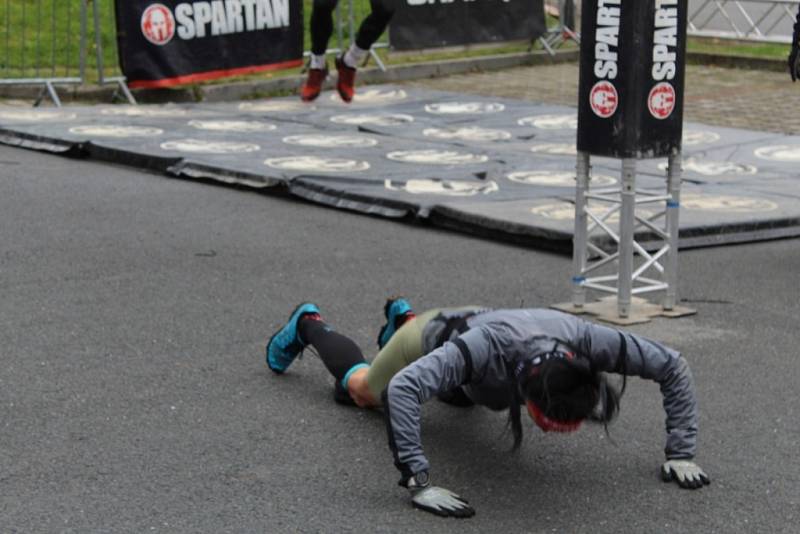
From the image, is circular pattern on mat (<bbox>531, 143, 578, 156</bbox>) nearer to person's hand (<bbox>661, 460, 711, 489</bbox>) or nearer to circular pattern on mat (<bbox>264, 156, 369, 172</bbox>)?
circular pattern on mat (<bbox>264, 156, 369, 172</bbox>)

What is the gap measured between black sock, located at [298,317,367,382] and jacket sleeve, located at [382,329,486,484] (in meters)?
1.12

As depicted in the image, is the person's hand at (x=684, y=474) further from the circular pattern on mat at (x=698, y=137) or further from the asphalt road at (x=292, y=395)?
the circular pattern on mat at (x=698, y=137)

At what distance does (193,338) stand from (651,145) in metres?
2.52

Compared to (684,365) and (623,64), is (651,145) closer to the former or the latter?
(623,64)

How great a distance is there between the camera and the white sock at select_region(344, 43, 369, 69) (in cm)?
1540

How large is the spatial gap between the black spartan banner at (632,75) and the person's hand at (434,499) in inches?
114

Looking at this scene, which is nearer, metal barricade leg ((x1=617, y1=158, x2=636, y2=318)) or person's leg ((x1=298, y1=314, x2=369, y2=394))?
person's leg ((x1=298, y1=314, x2=369, y2=394))

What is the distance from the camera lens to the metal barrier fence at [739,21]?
1994 centimetres

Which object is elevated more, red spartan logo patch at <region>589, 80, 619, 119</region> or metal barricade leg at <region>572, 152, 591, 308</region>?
red spartan logo patch at <region>589, 80, 619, 119</region>

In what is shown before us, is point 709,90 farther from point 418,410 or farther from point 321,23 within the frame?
point 418,410

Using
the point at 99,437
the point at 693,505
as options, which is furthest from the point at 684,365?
the point at 99,437

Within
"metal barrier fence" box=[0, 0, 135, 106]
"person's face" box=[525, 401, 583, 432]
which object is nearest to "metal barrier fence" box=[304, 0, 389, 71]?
"metal barrier fence" box=[0, 0, 135, 106]

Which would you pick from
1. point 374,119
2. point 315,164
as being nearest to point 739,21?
point 374,119

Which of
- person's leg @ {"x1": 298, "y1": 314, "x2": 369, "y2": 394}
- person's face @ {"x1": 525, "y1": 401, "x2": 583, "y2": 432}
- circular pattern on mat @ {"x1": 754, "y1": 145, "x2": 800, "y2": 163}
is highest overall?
person's face @ {"x1": 525, "y1": 401, "x2": 583, "y2": 432}
